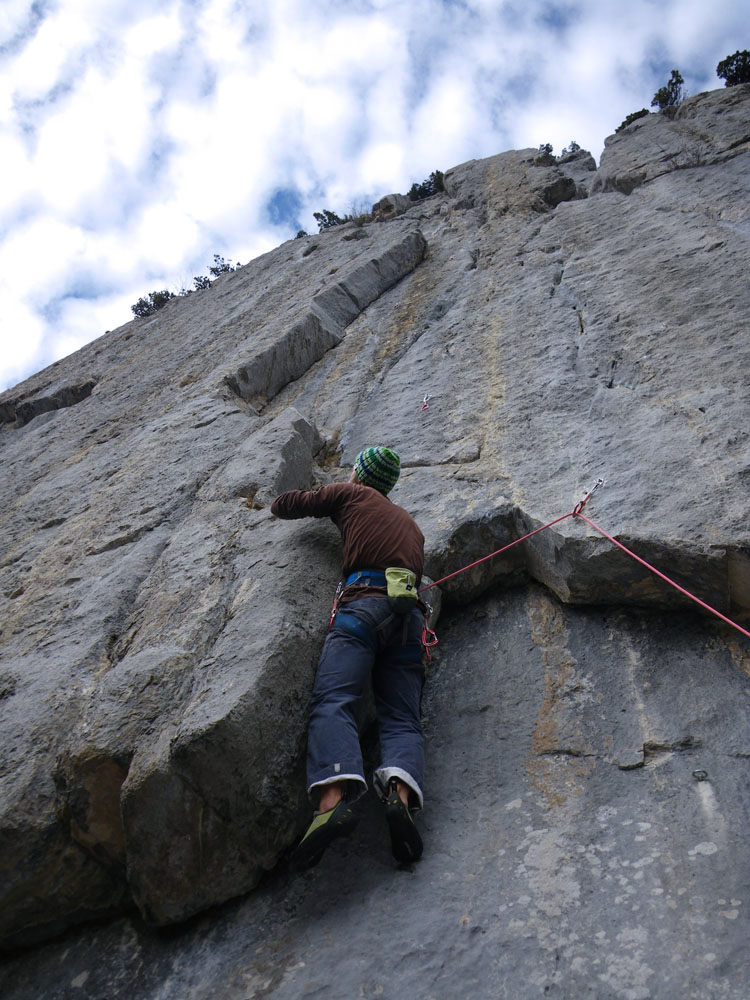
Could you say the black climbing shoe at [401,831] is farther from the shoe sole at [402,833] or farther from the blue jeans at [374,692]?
the blue jeans at [374,692]

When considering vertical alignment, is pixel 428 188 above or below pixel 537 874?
above

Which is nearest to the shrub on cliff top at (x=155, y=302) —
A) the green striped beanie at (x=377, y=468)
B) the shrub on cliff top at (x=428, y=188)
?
the shrub on cliff top at (x=428, y=188)

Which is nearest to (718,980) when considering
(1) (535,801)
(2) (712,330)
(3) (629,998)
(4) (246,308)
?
(3) (629,998)

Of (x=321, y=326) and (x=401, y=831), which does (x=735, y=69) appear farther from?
(x=401, y=831)

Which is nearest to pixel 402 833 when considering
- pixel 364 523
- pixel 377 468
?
pixel 364 523

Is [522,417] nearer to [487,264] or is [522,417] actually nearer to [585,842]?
[585,842]

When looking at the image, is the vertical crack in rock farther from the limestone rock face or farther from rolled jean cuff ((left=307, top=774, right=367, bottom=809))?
rolled jean cuff ((left=307, top=774, right=367, bottom=809))

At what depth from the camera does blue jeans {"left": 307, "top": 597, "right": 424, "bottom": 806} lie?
268 centimetres

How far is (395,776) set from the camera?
2689 mm

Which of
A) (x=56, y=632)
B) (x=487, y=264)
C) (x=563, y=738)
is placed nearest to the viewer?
(x=563, y=738)

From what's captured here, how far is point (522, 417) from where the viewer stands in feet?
15.6

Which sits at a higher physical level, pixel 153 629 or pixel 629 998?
pixel 153 629

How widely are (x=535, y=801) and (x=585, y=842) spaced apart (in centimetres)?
Answer: 28

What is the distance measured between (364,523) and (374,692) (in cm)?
89
